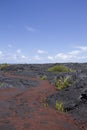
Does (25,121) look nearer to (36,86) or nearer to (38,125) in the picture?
(38,125)

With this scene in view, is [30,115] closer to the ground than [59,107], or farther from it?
closer to the ground

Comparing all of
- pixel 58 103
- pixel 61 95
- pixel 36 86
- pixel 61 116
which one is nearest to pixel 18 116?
pixel 61 116

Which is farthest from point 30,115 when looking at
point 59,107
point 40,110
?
point 59,107

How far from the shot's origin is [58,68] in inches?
1682

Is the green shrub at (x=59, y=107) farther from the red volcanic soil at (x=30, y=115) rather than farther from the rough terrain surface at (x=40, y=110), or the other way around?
the red volcanic soil at (x=30, y=115)

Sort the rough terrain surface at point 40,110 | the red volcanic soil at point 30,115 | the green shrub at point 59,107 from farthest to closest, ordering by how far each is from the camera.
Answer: the green shrub at point 59,107 → the rough terrain surface at point 40,110 → the red volcanic soil at point 30,115

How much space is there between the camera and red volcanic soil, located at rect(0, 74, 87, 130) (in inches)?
553

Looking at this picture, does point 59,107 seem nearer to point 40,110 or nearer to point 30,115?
point 40,110

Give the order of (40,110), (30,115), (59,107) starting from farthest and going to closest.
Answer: (59,107) < (40,110) < (30,115)

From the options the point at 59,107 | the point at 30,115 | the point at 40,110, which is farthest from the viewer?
the point at 59,107

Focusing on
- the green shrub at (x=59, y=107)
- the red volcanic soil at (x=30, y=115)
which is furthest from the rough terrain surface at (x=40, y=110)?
the green shrub at (x=59, y=107)

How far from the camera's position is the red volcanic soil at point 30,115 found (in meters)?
14.1

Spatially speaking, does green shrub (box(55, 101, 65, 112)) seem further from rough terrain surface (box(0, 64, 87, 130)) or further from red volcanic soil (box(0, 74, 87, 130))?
red volcanic soil (box(0, 74, 87, 130))

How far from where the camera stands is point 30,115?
15953mm
